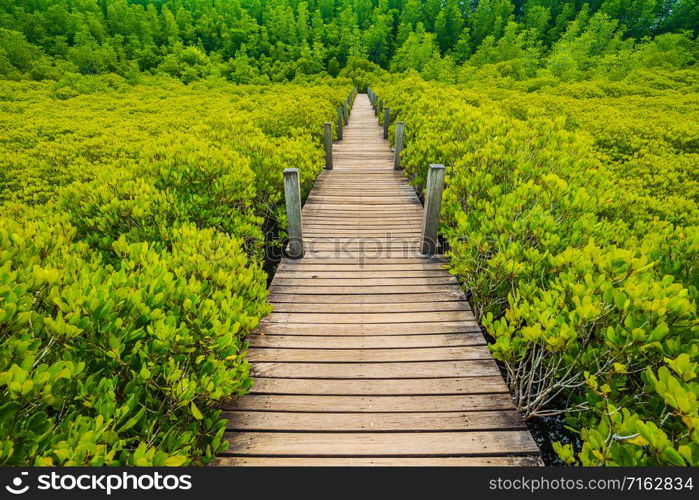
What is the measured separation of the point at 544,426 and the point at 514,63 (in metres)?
41.3

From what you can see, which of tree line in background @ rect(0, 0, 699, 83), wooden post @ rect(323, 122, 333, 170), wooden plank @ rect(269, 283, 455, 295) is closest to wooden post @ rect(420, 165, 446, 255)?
wooden plank @ rect(269, 283, 455, 295)

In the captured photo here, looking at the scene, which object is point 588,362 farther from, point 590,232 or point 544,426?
point 544,426

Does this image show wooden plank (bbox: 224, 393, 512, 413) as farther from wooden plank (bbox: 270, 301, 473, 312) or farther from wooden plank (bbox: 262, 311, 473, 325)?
wooden plank (bbox: 270, 301, 473, 312)

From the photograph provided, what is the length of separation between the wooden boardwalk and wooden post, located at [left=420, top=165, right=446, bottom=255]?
252 mm

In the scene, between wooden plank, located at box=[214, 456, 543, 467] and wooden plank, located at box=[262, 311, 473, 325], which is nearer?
wooden plank, located at box=[214, 456, 543, 467]

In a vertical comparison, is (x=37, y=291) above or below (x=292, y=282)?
above

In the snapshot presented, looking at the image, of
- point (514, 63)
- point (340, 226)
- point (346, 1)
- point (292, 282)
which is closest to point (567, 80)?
point (514, 63)

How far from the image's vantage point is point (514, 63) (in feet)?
113

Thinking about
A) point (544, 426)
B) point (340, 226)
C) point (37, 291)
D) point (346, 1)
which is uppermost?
point (346, 1)

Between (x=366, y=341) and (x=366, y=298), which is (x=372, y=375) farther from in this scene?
(x=366, y=298)

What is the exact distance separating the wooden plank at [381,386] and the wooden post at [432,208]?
237 cm

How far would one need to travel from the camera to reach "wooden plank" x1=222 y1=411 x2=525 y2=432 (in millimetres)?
2561

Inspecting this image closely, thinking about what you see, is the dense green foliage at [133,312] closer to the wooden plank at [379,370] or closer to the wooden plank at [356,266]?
the wooden plank at [379,370]

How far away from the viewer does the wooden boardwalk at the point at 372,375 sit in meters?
2.42
